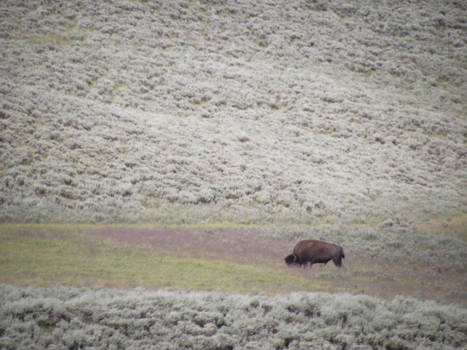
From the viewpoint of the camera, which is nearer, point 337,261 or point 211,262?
point 211,262

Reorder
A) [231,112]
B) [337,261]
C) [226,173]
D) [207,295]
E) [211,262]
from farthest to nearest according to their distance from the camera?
[231,112], [226,173], [337,261], [211,262], [207,295]

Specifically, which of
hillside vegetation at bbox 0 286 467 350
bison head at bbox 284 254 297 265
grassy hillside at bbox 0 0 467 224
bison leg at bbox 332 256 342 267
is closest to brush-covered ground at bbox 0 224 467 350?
hillside vegetation at bbox 0 286 467 350

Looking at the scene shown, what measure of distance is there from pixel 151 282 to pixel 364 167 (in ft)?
73.7

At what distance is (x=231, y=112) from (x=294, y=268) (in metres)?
23.8

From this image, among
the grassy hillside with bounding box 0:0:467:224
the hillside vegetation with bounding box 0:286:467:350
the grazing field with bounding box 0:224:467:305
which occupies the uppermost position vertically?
the grassy hillside with bounding box 0:0:467:224

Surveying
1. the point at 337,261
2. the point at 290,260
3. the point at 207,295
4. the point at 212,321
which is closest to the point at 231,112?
the point at 290,260

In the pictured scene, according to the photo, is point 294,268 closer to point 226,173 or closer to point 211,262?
point 211,262

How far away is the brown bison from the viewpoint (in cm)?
1155

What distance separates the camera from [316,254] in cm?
1155

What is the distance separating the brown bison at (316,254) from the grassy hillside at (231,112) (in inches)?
231

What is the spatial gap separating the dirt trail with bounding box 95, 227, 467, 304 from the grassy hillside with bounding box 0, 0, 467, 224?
242 cm

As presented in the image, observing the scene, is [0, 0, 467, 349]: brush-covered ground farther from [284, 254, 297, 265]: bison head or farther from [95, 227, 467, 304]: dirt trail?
[284, 254, 297, 265]: bison head

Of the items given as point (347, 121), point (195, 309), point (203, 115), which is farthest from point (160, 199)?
point (347, 121)

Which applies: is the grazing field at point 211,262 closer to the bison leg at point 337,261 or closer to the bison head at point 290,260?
the bison leg at point 337,261
